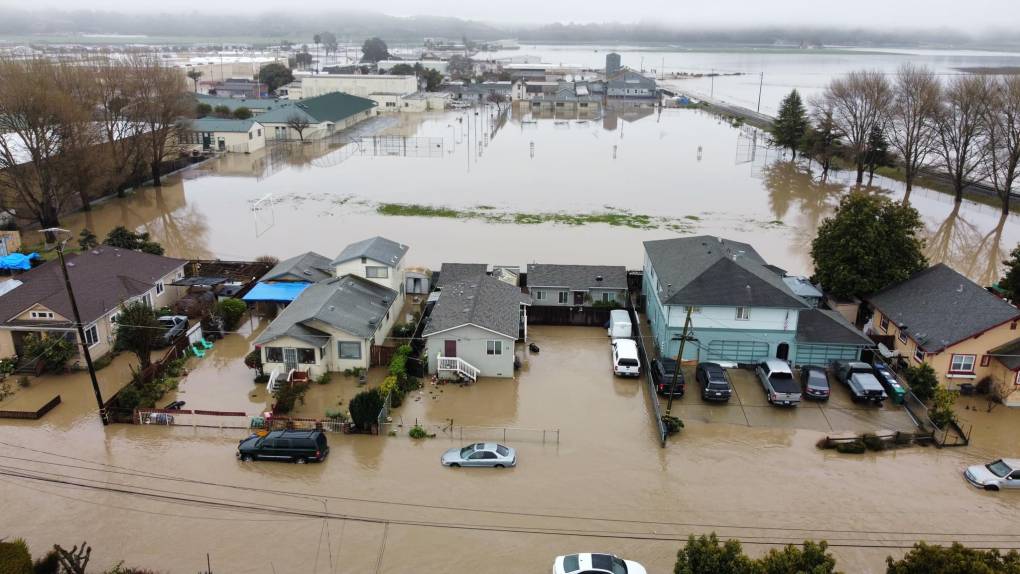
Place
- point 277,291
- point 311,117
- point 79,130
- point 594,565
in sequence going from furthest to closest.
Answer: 1. point 311,117
2. point 79,130
3. point 277,291
4. point 594,565

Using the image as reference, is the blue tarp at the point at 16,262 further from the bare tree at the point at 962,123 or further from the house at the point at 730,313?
the bare tree at the point at 962,123

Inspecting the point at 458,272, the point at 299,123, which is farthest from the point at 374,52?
the point at 458,272

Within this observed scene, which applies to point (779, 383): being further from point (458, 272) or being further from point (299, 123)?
point (299, 123)

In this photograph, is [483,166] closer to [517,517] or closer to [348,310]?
[348,310]

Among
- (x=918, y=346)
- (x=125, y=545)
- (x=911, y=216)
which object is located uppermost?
(x=911, y=216)

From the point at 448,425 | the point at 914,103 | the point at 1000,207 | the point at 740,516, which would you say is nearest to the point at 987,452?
the point at 740,516

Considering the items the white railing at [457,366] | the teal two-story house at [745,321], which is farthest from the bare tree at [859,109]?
the white railing at [457,366]

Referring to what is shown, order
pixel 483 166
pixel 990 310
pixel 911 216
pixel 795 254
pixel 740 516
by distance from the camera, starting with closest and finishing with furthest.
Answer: pixel 740 516
pixel 990 310
pixel 911 216
pixel 795 254
pixel 483 166
